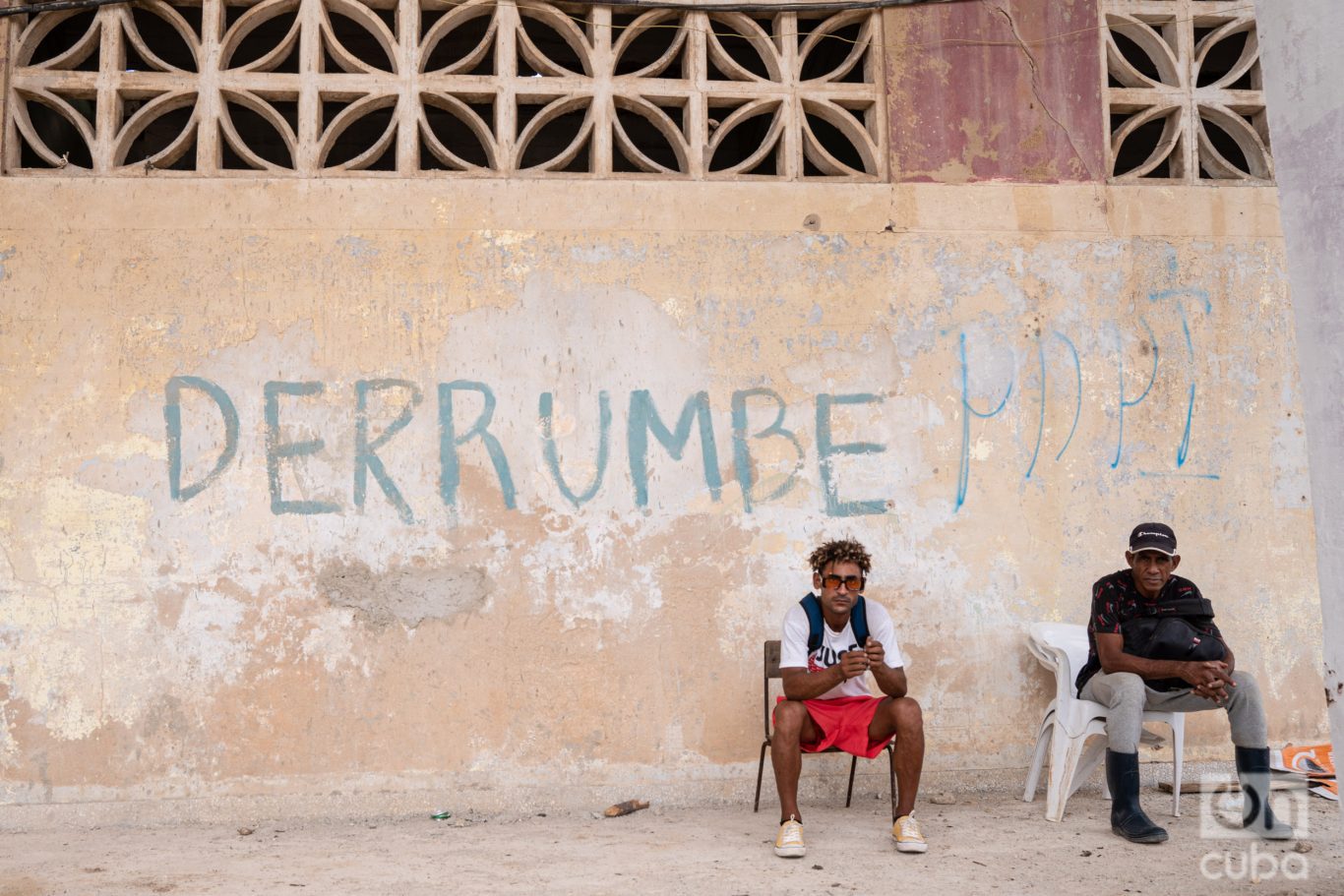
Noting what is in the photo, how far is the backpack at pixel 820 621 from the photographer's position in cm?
467

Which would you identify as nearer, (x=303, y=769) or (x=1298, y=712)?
(x=303, y=769)

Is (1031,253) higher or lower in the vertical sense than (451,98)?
lower

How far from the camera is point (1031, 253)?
5.41m

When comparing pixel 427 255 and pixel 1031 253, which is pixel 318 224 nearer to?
pixel 427 255

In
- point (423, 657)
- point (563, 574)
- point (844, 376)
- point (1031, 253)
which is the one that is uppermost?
point (1031, 253)

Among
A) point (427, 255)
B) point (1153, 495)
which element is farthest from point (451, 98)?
point (1153, 495)

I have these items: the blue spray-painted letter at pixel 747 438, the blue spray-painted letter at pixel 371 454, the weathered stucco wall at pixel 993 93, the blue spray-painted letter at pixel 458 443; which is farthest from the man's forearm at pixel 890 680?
the weathered stucco wall at pixel 993 93

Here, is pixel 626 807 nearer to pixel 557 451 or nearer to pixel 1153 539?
pixel 557 451

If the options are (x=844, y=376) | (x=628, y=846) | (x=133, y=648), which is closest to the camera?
(x=628, y=846)

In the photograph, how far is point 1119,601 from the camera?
15.6ft

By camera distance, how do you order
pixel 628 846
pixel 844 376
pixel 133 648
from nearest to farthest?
pixel 628 846 < pixel 133 648 < pixel 844 376

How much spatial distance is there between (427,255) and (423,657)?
1761 millimetres

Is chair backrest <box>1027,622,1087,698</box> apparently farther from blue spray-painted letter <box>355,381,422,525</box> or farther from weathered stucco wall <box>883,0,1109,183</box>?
blue spray-painted letter <box>355,381,422,525</box>

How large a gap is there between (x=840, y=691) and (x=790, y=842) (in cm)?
69
